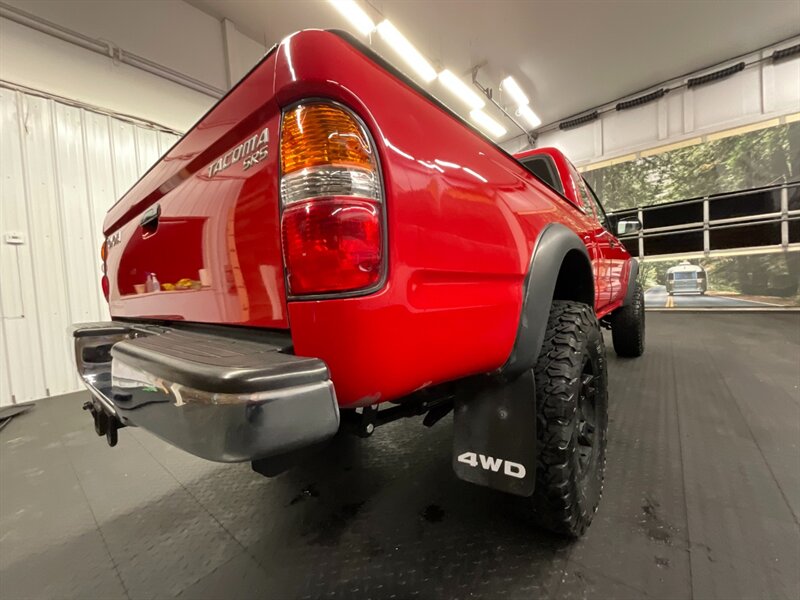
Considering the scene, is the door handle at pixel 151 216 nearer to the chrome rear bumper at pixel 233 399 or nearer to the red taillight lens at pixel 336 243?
the chrome rear bumper at pixel 233 399

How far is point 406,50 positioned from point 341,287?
5020mm

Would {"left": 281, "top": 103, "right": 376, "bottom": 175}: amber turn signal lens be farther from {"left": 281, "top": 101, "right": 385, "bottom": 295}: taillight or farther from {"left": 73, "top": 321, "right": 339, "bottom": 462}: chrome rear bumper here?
{"left": 73, "top": 321, "right": 339, "bottom": 462}: chrome rear bumper

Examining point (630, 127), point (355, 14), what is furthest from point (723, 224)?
point (355, 14)

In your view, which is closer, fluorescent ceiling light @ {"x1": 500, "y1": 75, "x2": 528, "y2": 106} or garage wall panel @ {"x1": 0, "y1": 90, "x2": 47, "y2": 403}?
garage wall panel @ {"x1": 0, "y1": 90, "x2": 47, "y2": 403}

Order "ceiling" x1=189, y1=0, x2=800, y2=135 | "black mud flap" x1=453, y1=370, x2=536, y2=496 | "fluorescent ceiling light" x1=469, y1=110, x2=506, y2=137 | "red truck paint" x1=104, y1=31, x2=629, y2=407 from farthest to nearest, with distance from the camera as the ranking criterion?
"fluorescent ceiling light" x1=469, y1=110, x2=506, y2=137 → "ceiling" x1=189, y1=0, x2=800, y2=135 → "black mud flap" x1=453, y1=370, x2=536, y2=496 → "red truck paint" x1=104, y1=31, x2=629, y2=407

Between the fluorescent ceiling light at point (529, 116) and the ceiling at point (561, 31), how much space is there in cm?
45

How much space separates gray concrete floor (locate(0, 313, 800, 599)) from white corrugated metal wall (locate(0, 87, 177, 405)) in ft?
4.70

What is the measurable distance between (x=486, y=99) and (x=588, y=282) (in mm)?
6232

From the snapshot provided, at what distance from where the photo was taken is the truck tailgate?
0.68m

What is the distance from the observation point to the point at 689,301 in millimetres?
6898

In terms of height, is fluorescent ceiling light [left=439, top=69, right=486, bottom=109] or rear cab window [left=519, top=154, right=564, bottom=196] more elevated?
fluorescent ceiling light [left=439, top=69, right=486, bottom=109]

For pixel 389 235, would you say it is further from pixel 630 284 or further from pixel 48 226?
pixel 48 226

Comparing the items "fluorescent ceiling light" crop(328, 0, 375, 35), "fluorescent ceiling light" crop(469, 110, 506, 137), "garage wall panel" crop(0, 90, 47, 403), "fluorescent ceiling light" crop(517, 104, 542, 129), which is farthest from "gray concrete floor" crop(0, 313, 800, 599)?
Result: "fluorescent ceiling light" crop(517, 104, 542, 129)

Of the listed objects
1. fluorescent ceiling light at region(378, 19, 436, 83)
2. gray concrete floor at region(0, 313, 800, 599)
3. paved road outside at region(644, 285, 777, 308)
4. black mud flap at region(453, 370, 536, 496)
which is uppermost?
fluorescent ceiling light at region(378, 19, 436, 83)
